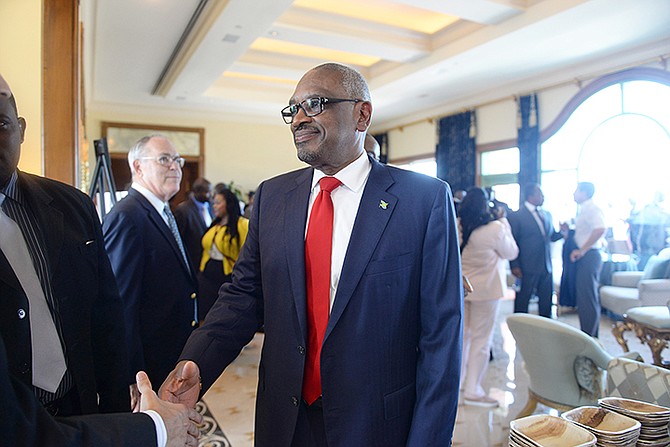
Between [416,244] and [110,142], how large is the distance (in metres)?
10.2

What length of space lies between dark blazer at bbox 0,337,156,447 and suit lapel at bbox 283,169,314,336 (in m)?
0.50

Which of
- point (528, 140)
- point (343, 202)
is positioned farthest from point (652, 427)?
point (528, 140)

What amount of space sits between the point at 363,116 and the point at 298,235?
1.38 feet

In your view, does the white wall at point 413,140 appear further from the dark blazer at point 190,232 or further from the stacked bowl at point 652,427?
the stacked bowl at point 652,427

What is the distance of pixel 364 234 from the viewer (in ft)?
4.62

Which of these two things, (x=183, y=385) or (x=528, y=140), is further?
(x=528, y=140)

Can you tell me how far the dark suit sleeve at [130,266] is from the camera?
7.51ft

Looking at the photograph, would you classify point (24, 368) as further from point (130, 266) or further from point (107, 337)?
point (130, 266)

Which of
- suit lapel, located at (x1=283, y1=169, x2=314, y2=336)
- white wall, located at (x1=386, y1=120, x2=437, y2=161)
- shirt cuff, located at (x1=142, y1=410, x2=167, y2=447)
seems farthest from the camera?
white wall, located at (x1=386, y1=120, x2=437, y2=161)

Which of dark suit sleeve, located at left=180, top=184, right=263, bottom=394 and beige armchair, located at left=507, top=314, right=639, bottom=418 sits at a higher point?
dark suit sleeve, located at left=180, top=184, right=263, bottom=394

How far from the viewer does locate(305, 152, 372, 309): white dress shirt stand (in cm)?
146

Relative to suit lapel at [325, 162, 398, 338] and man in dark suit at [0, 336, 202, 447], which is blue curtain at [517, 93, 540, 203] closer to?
suit lapel at [325, 162, 398, 338]

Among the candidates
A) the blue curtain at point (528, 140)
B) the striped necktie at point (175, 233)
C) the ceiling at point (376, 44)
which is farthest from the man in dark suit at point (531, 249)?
the striped necktie at point (175, 233)

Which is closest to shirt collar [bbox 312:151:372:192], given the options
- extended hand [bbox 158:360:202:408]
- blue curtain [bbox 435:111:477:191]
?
extended hand [bbox 158:360:202:408]
